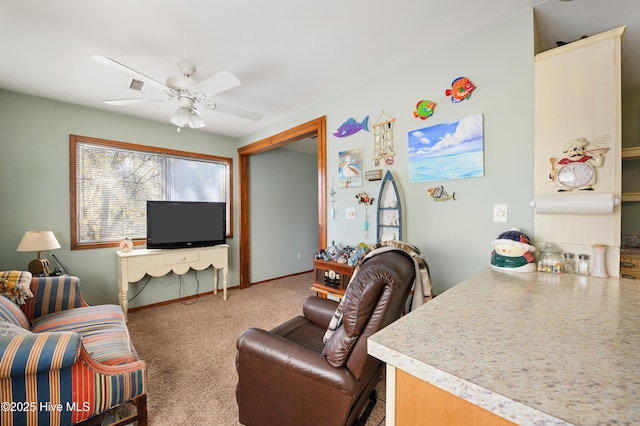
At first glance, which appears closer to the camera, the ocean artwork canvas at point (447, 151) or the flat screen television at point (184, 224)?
the ocean artwork canvas at point (447, 151)

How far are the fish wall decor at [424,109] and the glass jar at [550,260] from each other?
45.7 inches

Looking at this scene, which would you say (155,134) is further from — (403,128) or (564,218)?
(564,218)

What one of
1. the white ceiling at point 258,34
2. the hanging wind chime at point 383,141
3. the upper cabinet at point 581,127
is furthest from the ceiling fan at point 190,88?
the upper cabinet at point 581,127

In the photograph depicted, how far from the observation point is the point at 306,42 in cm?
185

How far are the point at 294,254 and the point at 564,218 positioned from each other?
4.07 metres

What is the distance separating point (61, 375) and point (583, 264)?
2.65 m

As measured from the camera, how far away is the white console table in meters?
2.88

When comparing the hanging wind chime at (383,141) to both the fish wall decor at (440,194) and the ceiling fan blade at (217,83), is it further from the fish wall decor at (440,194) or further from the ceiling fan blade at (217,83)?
the ceiling fan blade at (217,83)

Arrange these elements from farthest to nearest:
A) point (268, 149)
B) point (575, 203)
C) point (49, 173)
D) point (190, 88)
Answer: point (268, 149)
point (49, 173)
point (190, 88)
point (575, 203)

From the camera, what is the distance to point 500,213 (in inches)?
65.4

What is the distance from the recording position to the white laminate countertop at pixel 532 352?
0.47m

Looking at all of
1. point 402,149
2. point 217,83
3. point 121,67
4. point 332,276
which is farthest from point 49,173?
point 402,149

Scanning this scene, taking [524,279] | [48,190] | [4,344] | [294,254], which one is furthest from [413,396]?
[294,254]

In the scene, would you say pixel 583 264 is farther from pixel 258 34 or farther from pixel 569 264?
pixel 258 34
